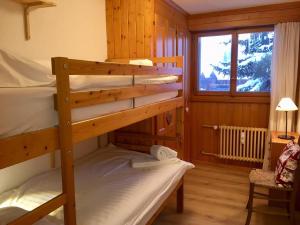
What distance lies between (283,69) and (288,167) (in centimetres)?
159

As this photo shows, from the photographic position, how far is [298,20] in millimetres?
3338

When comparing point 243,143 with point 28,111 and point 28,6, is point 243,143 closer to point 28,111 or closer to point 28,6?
point 28,6

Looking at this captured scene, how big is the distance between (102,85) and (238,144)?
2957 mm

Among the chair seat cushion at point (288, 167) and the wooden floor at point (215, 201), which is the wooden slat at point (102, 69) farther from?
the wooden floor at point (215, 201)

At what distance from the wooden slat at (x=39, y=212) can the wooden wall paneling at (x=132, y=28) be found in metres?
2.05

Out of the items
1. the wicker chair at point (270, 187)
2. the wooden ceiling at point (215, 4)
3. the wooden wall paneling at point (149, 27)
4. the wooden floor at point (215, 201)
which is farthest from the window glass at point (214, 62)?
the wicker chair at point (270, 187)

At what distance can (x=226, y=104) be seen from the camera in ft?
13.0

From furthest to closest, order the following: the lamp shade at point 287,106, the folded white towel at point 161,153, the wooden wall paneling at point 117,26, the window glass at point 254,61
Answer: the window glass at point 254,61 → the lamp shade at point 287,106 → the wooden wall paneling at point 117,26 → the folded white towel at point 161,153

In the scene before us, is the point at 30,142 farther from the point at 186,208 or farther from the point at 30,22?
the point at 186,208

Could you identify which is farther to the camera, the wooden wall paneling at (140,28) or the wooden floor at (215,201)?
the wooden wall paneling at (140,28)

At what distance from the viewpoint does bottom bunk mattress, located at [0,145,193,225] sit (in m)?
1.59

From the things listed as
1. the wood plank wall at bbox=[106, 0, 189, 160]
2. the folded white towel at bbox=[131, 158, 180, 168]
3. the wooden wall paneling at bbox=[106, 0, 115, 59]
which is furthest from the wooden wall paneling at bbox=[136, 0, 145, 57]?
the folded white towel at bbox=[131, 158, 180, 168]

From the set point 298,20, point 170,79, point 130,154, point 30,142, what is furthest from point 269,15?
point 30,142

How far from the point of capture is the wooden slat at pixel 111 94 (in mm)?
1240
